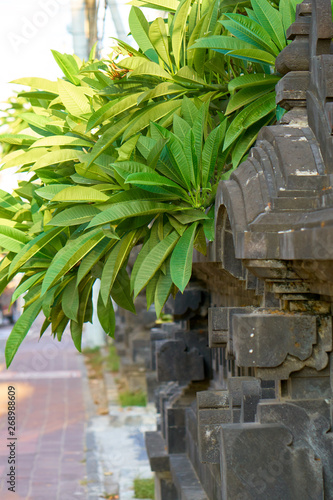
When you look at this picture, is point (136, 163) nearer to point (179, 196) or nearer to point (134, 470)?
point (179, 196)

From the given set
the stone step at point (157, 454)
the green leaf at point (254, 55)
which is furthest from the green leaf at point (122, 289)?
the stone step at point (157, 454)

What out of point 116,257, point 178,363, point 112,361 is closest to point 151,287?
point 116,257

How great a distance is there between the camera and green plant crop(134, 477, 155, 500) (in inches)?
316

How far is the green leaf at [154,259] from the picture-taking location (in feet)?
10.4

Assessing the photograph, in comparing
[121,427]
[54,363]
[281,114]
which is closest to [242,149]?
[281,114]

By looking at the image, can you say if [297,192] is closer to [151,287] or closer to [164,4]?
[151,287]

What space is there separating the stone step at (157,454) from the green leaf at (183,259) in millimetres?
3738

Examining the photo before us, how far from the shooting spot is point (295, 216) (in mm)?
2529

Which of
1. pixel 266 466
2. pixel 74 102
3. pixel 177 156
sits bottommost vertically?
pixel 266 466

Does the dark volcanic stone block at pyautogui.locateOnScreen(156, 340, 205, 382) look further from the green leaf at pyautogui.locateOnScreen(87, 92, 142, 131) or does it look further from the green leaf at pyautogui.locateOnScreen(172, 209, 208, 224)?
the green leaf at pyautogui.locateOnScreen(87, 92, 142, 131)

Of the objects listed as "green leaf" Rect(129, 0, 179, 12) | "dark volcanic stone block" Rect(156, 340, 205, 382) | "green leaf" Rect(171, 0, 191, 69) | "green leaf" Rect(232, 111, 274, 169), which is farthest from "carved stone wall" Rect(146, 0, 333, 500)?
"dark volcanic stone block" Rect(156, 340, 205, 382)

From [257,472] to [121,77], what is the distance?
7.25ft

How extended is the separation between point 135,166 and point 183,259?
0.50 metres

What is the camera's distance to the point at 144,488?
8.24 metres
